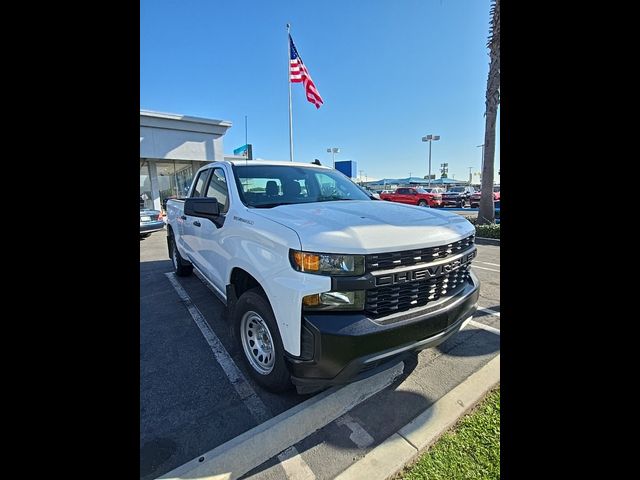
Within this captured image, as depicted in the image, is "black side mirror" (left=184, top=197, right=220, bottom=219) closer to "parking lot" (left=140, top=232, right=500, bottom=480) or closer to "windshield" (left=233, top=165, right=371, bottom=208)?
"windshield" (left=233, top=165, right=371, bottom=208)

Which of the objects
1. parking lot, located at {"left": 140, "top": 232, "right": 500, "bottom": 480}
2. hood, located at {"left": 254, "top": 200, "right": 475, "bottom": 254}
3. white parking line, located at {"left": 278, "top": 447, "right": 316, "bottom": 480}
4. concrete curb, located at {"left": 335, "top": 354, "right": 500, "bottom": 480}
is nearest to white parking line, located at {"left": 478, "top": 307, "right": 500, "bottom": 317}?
parking lot, located at {"left": 140, "top": 232, "right": 500, "bottom": 480}

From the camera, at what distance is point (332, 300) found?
6.57ft

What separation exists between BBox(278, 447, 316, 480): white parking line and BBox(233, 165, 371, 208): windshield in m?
1.92

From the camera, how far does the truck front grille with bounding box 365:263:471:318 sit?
206 cm

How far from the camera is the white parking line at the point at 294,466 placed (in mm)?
1840

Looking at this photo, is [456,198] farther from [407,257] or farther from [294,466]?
[294,466]

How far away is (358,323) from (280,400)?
1.09 meters

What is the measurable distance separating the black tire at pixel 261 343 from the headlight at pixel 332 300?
385 millimetres

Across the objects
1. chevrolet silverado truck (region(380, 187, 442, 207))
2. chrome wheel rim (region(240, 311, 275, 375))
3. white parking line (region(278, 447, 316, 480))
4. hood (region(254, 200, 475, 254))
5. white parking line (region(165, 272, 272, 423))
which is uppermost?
chevrolet silverado truck (region(380, 187, 442, 207))

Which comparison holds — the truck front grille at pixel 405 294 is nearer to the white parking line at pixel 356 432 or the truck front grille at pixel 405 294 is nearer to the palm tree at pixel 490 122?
the white parking line at pixel 356 432

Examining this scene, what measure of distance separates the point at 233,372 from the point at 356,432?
1.31 meters
